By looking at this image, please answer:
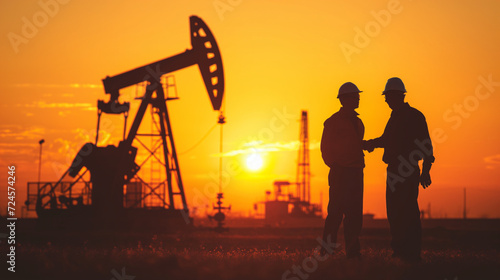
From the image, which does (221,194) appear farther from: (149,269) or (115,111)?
(149,269)

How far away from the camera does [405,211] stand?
10.2 metres

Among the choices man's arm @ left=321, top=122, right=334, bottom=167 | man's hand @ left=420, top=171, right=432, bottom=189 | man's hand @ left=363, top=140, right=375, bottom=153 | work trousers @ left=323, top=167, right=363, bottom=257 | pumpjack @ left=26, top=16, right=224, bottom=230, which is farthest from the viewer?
pumpjack @ left=26, top=16, right=224, bottom=230

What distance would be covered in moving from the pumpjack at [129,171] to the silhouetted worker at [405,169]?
1098 inches

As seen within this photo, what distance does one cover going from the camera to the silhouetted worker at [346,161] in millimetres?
10359

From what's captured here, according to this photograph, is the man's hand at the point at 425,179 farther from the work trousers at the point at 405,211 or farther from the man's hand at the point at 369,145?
the man's hand at the point at 369,145

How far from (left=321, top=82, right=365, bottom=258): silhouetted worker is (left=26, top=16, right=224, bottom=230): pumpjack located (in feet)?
90.8

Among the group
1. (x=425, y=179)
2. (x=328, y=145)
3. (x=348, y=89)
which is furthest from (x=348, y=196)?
(x=348, y=89)

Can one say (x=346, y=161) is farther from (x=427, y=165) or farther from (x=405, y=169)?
(x=427, y=165)

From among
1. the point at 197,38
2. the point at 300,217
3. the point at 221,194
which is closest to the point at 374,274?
the point at 197,38

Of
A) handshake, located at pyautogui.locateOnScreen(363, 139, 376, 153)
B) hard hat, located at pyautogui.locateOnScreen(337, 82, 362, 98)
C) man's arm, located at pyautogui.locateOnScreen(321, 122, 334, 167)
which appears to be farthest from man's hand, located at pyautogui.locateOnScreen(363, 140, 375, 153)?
hard hat, located at pyautogui.locateOnScreen(337, 82, 362, 98)

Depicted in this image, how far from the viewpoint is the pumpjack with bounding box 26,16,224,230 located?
1505 inches

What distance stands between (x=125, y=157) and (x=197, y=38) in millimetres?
7522

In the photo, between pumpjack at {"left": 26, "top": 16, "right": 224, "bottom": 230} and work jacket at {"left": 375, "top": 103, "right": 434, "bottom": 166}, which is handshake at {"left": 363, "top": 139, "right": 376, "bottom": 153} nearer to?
work jacket at {"left": 375, "top": 103, "right": 434, "bottom": 166}

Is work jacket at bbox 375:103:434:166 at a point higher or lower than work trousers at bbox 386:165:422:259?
higher
